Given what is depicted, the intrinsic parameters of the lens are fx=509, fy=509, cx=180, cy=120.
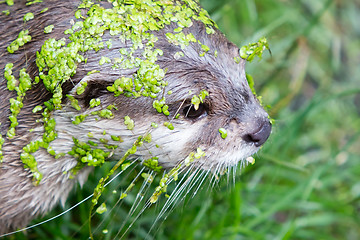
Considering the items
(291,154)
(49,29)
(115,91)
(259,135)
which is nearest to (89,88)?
(115,91)

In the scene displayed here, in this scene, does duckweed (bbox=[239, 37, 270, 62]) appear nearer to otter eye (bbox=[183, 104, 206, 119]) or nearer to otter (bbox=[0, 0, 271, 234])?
otter (bbox=[0, 0, 271, 234])

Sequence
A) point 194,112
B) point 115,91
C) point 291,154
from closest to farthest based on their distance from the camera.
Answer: point 115,91 → point 194,112 → point 291,154

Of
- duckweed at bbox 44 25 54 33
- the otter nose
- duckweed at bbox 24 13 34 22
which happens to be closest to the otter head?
the otter nose

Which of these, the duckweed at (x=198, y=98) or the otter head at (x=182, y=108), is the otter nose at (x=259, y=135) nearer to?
the otter head at (x=182, y=108)

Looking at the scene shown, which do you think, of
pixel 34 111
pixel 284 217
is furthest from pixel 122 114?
pixel 284 217

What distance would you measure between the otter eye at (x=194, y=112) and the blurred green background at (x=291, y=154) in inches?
21.8

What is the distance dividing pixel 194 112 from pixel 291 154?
2085 millimetres

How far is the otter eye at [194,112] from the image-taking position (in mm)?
1983

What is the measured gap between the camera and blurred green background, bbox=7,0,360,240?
278 centimetres

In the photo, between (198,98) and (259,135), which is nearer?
(198,98)

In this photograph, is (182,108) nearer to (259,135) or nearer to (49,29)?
(259,135)

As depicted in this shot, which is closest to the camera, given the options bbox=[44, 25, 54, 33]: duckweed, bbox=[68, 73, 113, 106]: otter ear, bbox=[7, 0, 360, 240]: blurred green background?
bbox=[68, 73, 113, 106]: otter ear

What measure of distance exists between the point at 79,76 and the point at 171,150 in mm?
457

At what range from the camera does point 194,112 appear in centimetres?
200
